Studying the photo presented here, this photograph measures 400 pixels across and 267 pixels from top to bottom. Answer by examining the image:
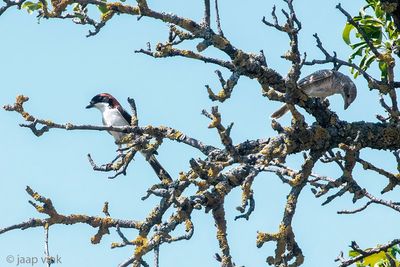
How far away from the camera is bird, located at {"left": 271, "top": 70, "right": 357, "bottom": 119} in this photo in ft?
28.7

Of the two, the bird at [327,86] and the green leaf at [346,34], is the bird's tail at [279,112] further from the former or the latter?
the green leaf at [346,34]

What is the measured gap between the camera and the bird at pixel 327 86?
8758mm

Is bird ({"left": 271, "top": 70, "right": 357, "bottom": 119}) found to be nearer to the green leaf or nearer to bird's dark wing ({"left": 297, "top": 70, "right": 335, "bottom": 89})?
bird's dark wing ({"left": 297, "top": 70, "right": 335, "bottom": 89})

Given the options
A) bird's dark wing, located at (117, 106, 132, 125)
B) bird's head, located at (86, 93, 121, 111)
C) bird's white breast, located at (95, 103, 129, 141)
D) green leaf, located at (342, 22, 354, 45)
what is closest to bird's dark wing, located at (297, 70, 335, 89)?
green leaf, located at (342, 22, 354, 45)

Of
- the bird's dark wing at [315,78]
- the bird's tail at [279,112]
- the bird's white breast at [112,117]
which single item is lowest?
the bird's dark wing at [315,78]

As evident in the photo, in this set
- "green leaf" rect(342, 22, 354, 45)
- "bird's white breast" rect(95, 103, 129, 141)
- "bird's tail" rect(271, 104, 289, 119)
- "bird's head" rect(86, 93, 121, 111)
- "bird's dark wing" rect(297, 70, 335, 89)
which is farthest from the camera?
"bird's head" rect(86, 93, 121, 111)

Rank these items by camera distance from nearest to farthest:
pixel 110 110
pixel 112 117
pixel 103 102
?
pixel 112 117 → pixel 110 110 → pixel 103 102

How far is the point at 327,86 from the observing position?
351 inches

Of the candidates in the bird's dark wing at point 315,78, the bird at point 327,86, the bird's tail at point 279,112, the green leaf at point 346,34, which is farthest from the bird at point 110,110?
the green leaf at point 346,34

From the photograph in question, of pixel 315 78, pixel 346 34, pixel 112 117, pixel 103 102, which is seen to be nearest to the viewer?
pixel 346 34

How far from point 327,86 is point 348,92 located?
0.59m

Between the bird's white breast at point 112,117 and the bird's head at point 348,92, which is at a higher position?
the bird's white breast at point 112,117

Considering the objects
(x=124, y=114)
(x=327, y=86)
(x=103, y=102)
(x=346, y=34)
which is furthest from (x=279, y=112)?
(x=103, y=102)

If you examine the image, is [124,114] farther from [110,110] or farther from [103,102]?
[103,102]
